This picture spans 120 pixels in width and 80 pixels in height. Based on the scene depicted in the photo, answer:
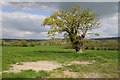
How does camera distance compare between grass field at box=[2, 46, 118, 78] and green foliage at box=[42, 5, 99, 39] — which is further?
green foliage at box=[42, 5, 99, 39]

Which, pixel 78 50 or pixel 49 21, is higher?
pixel 49 21

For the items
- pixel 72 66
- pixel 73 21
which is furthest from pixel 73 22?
pixel 72 66

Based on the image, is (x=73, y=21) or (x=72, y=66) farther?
(x=73, y=21)

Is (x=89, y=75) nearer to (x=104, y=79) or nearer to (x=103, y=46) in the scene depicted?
(x=104, y=79)

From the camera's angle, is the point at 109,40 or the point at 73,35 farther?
the point at 109,40

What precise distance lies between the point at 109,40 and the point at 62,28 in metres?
51.5

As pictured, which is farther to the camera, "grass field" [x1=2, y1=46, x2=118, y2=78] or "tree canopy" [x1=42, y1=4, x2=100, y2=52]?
"tree canopy" [x1=42, y1=4, x2=100, y2=52]

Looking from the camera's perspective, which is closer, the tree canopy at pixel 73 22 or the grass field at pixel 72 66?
the grass field at pixel 72 66

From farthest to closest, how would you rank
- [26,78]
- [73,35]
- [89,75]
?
[73,35] < [89,75] < [26,78]

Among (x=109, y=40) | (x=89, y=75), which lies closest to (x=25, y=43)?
(x=109, y=40)

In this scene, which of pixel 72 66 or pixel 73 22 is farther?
pixel 73 22

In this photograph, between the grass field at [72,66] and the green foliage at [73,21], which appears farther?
the green foliage at [73,21]

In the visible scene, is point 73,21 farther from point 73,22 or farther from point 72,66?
point 72,66

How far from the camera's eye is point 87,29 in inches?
1949
